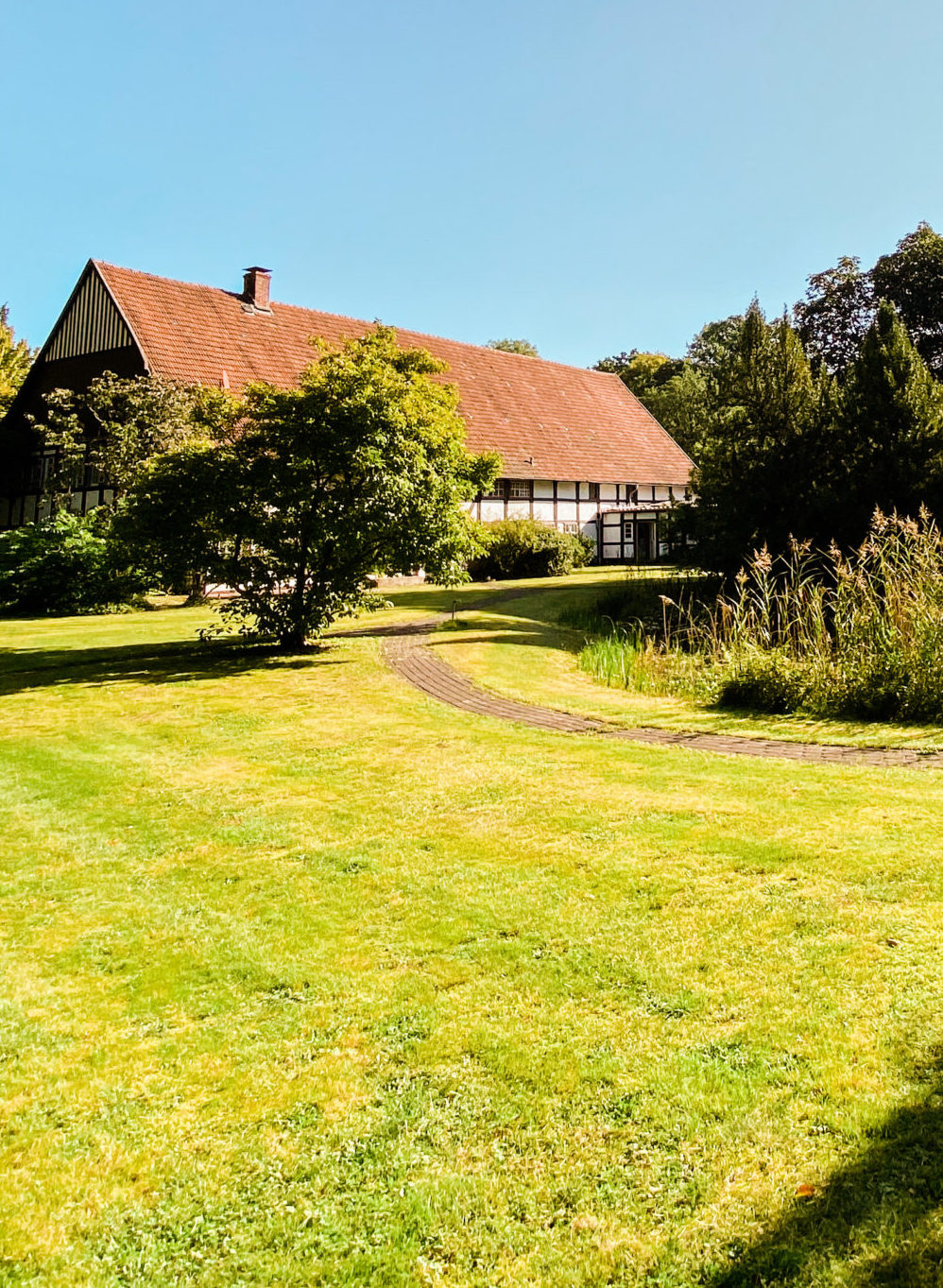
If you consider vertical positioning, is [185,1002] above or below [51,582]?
below

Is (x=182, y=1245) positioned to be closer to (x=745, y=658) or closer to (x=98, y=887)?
(x=98, y=887)

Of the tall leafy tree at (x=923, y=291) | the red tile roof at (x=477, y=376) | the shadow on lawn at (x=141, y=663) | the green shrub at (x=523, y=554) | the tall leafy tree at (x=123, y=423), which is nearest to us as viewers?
the shadow on lawn at (x=141, y=663)

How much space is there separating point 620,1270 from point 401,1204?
593mm

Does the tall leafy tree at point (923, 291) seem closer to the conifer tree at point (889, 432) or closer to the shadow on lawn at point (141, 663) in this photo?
the conifer tree at point (889, 432)

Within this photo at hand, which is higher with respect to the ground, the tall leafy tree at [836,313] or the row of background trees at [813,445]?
the tall leafy tree at [836,313]

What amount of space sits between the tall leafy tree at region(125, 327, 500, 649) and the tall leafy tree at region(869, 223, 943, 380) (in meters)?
28.1

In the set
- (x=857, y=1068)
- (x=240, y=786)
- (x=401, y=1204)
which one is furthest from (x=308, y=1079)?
(x=240, y=786)

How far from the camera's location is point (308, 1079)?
299 cm

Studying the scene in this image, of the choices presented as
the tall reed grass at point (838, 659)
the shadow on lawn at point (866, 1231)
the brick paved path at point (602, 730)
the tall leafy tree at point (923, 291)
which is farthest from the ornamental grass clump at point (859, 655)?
the tall leafy tree at point (923, 291)

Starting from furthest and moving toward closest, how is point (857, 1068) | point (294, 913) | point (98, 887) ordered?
point (98, 887)
point (294, 913)
point (857, 1068)

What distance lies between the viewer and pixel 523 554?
89.8 feet

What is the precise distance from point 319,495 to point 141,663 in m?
3.35

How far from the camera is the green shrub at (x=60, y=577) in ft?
Answer: 67.5

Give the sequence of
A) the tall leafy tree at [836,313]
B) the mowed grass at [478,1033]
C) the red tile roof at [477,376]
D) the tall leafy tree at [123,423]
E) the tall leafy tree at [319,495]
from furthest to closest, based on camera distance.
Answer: the tall leafy tree at [836,313] < the red tile roof at [477,376] < the tall leafy tree at [123,423] < the tall leafy tree at [319,495] < the mowed grass at [478,1033]
